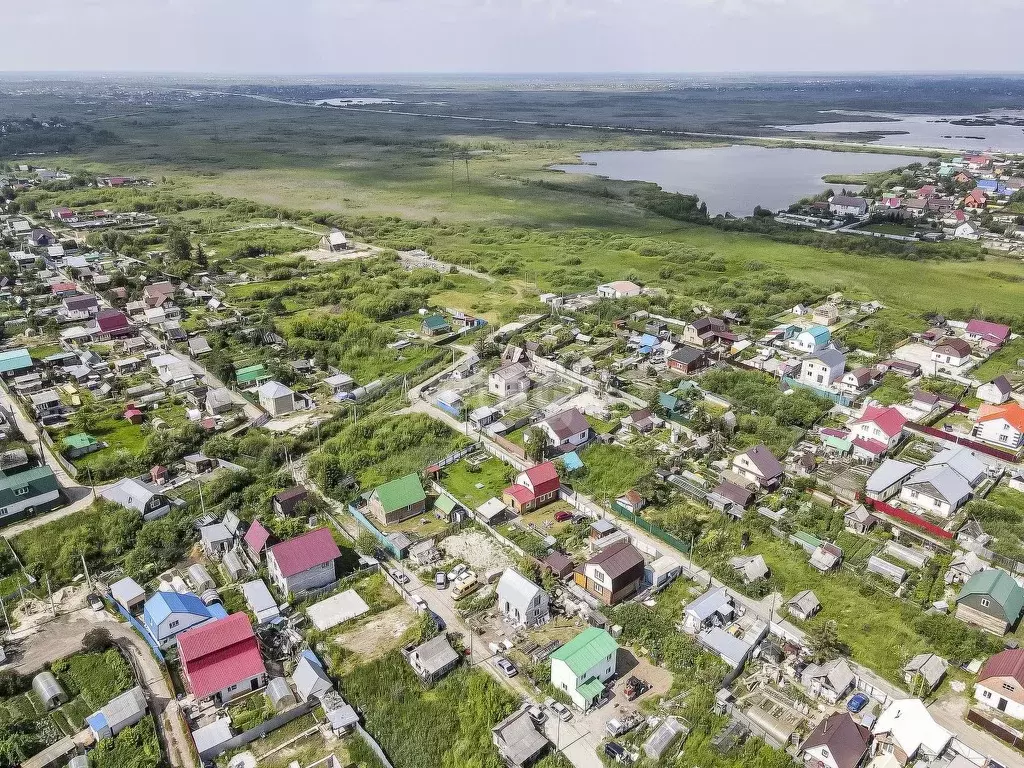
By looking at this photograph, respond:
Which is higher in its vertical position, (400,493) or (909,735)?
(400,493)

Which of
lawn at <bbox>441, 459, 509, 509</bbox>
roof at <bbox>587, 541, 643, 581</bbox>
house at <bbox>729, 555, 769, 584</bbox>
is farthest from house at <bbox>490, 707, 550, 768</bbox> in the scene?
lawn at <bbox>441, 459, 509, 509</bbox>

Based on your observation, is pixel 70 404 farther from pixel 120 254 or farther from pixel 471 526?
pixel 120 254

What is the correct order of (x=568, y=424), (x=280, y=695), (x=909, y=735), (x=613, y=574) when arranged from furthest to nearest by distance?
(x=568, y=424), (x=613, y=574), (x=280, y=695), (x=909, y=735)

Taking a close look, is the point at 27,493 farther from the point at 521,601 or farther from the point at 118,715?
the point at 521,601

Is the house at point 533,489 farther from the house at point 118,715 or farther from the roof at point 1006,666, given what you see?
the roof at point 1006,666

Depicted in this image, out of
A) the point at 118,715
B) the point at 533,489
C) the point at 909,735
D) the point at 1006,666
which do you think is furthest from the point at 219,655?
the point at 1006,666

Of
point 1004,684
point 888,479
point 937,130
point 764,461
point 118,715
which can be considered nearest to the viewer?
point 118,715

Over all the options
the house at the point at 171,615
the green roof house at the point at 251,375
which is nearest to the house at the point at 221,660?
the house at the point at 171,615
